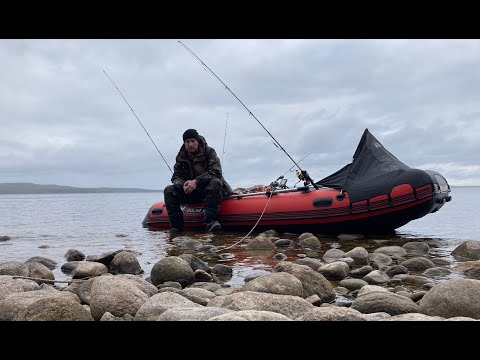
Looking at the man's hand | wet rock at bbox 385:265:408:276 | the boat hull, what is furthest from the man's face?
wet rock at bbox 385:265:408:276

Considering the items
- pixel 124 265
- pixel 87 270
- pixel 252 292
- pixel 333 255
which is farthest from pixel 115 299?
pixel 333 255

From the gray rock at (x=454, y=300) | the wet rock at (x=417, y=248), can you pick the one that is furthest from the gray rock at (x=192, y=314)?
the wet rock at (x=417, y=248)

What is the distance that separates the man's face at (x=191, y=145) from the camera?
11.9m

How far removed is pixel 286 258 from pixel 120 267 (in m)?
2.92

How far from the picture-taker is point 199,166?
1228 centimetres

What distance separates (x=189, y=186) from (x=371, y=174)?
4.99m

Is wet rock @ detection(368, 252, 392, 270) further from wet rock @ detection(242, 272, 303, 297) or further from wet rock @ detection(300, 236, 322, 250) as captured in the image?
wet rock @ detection(242, 272, 303, 297)

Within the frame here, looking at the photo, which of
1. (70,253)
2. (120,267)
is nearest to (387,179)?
(120,267)

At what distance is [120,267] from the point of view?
21.4ft

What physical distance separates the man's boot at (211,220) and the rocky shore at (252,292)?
4.03m

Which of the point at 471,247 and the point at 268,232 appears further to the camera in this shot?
the point at 268,232

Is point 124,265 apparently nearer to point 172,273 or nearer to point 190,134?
point 172,273
